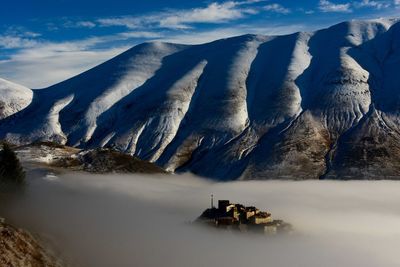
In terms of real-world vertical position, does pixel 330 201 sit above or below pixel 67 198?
below

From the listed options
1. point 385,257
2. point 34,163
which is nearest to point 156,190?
point 34,163

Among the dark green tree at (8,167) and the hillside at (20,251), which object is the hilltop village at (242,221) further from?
the hillside at (20,251)

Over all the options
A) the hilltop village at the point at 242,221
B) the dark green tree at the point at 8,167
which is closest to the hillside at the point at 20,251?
the dark green tree at the point at 8,167

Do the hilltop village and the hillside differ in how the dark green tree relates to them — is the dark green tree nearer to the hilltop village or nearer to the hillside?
the hillside

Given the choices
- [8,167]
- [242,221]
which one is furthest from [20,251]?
[242,221]

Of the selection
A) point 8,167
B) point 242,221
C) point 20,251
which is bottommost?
point 242,221

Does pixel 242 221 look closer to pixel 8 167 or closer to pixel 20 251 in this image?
pixel 8 167

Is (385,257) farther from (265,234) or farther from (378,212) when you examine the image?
(378,212)

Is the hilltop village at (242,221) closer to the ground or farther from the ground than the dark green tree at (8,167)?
closer to the ground
